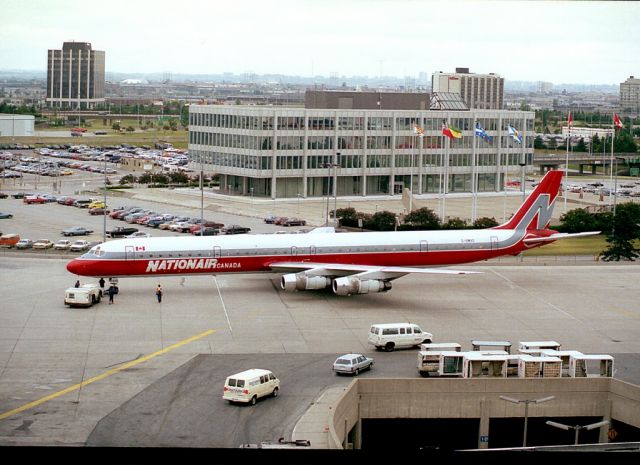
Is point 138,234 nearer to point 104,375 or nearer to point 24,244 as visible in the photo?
point 24,244

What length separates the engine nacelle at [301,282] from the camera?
29359 mm

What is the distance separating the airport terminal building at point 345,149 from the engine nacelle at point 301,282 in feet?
87.6

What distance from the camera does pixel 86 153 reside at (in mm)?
91438

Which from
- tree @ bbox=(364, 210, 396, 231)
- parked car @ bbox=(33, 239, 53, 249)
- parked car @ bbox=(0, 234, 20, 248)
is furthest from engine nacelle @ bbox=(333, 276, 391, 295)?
parked car @ bbox=(0, 234, 20, 248)

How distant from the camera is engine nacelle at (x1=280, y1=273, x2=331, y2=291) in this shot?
96.3 ft

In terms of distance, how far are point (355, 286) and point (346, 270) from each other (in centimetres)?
110

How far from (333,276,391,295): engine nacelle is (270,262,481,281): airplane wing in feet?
0.98

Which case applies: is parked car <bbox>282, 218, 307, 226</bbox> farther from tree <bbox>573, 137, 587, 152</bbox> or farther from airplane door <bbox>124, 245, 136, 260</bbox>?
tree <bbox>573, 137, 587, 152</bbox>

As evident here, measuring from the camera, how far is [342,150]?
59594 millimetres

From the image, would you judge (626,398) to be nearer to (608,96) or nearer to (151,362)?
(151,362)

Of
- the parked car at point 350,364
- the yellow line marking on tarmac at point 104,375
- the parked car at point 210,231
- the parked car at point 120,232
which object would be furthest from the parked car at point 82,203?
the parked car at point 350,364

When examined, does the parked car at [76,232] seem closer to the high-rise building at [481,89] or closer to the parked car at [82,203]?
the parked car at [82,203]

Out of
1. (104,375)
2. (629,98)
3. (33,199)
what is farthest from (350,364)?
(629,98)

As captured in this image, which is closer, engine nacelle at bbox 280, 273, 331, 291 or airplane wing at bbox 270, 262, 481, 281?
engine nacelle at bbox 280, 273, 331, 291
